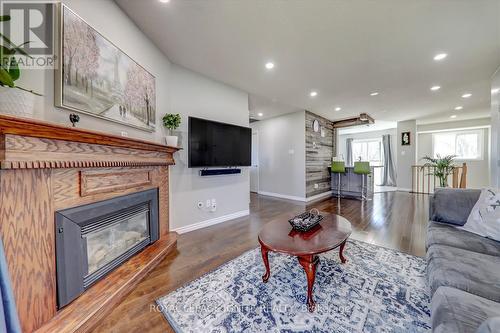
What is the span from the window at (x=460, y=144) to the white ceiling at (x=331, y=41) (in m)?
3.82

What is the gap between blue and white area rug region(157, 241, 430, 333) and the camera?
121cm

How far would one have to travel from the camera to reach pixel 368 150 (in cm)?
874

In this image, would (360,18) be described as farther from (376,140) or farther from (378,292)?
(376,140)

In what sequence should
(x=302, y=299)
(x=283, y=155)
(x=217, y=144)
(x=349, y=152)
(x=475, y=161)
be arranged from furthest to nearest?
(x=349, y=152)
(x=475, y=161)
(x=283, y=155)
(x=217, y=144)
(x=302, y=299)

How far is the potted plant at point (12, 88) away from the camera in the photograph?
2.77ft

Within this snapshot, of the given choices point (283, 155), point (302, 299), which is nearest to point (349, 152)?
point (283, 155)

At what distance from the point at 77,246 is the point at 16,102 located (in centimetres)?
95

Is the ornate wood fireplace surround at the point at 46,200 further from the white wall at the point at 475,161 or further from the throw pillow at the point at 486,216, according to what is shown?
the white wall at the point at 475,161

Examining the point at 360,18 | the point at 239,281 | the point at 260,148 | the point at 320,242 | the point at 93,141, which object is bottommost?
the point at 239,281

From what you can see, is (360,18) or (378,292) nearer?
(378,292)

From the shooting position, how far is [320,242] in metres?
Answer: 1.46

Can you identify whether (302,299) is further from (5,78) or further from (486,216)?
(5,78)

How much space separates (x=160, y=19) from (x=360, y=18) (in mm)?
1973

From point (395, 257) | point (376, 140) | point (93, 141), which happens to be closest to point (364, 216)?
point (395, 257)
